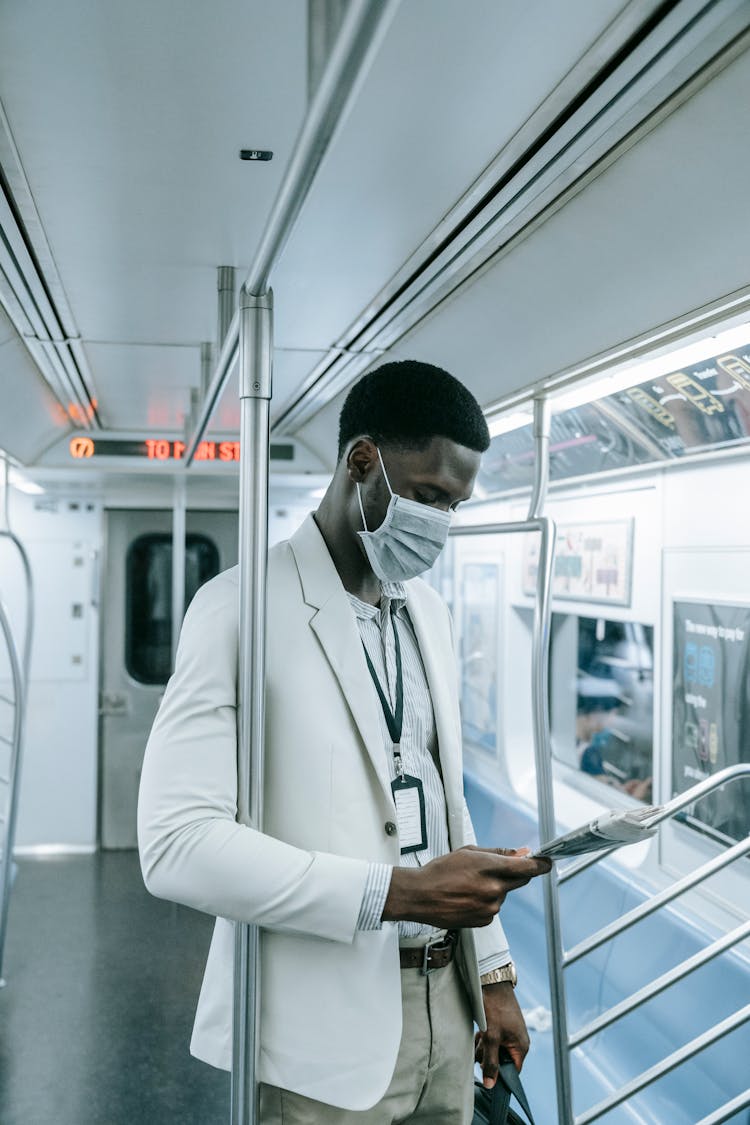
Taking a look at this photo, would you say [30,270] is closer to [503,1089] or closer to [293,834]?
[293,834]

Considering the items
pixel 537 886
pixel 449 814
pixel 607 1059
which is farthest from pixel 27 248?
pixel 537 886

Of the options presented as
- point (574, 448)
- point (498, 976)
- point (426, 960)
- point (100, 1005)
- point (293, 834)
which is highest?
point (574, 448)

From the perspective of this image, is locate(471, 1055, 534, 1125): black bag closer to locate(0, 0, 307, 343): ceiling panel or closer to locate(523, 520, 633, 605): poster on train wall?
locate(0, 0, 307, 343): ceiling panel

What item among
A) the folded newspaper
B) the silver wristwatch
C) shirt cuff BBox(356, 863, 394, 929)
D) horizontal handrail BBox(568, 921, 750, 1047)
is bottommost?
horizontal handrail BBox(568, 921, 750, 1047)

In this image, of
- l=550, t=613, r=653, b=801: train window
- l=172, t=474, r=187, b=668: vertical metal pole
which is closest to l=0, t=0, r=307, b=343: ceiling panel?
l=550, t=613, r=653, b=801: train window

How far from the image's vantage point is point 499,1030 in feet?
5.96

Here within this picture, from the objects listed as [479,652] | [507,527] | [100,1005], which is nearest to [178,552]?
[479,652]

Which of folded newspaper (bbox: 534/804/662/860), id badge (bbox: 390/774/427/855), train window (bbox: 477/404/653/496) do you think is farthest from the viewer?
train window (bbox: 477/404/653/496)

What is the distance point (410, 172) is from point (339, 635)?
91 cm

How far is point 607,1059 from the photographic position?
3586mm

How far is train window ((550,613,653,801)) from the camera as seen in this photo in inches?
157

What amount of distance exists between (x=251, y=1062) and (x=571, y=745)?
141 inches

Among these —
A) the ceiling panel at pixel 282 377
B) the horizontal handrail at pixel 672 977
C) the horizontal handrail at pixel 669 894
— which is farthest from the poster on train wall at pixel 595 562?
the horizontal handrail at pixel 672 977

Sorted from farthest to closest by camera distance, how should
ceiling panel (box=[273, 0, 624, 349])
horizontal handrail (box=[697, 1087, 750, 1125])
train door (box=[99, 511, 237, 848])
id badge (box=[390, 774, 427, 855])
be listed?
train door (box=[99, 511, 237, 848]) < horizontal handrail (box=[697, 1087, 750, 1125]) < id badge (box=[390, 774, 427, 855]) < ceiling panel (box=[273, 0, 624, 349])
